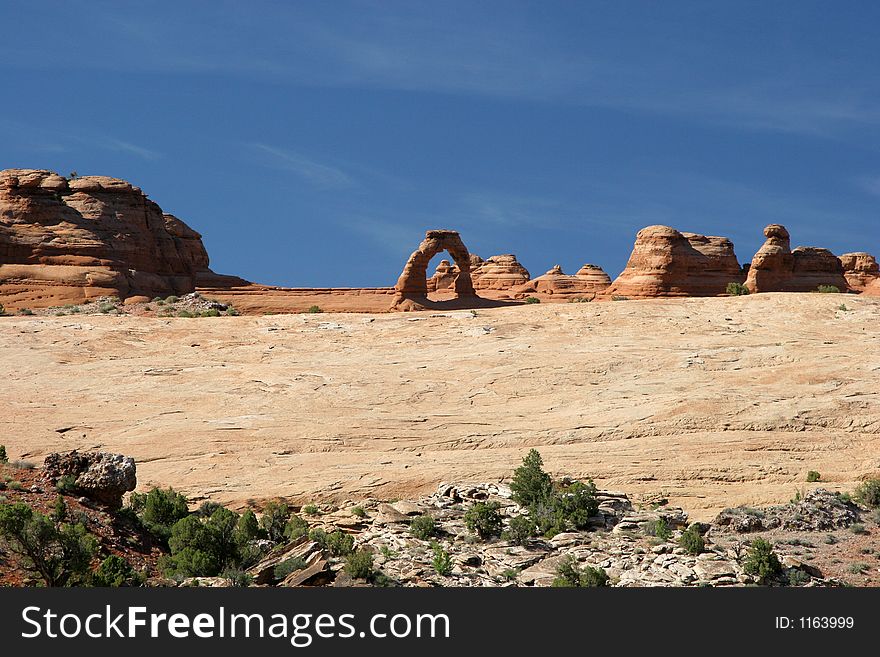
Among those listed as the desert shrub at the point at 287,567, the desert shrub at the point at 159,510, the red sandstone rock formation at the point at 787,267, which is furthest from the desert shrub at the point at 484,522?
the red sandstone rock formation at the point at 787,267

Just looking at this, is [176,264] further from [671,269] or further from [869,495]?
[869,495]

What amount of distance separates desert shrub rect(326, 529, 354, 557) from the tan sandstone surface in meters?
3.54

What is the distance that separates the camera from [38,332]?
3406cm

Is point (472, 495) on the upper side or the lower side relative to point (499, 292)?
lower

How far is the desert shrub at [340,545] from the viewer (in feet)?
54.5

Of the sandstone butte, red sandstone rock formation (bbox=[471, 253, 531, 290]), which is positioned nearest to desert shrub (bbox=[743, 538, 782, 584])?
the sandstone butte

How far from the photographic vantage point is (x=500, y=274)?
69.7 meters

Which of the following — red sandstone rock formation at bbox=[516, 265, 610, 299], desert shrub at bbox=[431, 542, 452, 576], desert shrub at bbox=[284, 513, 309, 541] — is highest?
red sandstone rock formation at bbox=[516, 265, 610, 299]

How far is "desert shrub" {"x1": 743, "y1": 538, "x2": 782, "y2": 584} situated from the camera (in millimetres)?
15695

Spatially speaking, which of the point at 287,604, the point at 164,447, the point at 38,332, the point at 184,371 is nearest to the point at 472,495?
the point at 164,447

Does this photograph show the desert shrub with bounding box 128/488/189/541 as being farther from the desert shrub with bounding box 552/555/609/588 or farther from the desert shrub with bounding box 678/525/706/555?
the desert shrub with bounding box 678/525/706/555

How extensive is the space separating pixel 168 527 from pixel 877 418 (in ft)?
48.4

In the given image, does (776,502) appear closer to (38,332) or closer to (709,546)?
(709,546)

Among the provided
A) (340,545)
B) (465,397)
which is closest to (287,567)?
(340,545)
